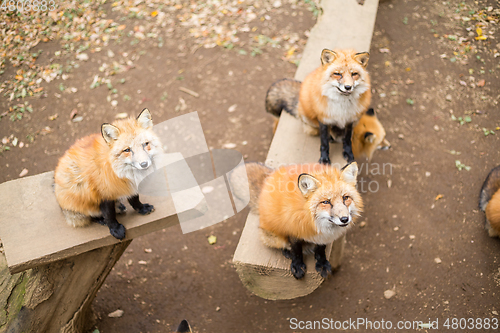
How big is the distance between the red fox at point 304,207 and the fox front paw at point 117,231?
127cm

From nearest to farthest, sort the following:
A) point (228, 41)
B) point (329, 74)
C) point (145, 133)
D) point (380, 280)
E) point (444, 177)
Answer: point (145, 133)
point (329, 74)
point (380, 280)
point (444, 177)
point (228, 41)

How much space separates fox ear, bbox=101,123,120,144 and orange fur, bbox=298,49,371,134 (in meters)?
2.07

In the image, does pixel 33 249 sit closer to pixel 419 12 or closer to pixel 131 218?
pixel 131 218

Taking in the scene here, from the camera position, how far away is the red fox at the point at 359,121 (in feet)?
13.0

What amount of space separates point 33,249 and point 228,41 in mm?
5399

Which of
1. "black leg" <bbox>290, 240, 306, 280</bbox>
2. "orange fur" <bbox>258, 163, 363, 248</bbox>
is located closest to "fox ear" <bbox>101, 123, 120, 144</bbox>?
"orange fur" <bbox>258, 163, 363, 248</bbox>

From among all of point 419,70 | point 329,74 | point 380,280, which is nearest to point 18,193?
point 329,74

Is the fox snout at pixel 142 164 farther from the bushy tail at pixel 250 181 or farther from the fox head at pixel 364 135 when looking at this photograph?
the fox head at pixel 364 135

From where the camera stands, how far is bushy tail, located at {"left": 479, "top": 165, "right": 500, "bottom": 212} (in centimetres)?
420

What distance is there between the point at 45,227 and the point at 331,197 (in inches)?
108

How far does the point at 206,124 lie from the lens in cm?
580

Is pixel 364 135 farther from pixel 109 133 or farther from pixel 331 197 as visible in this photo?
pixel 109 133

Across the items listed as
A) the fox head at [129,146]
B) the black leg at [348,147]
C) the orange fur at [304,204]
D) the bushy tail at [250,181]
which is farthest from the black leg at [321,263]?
the fox head at [129,146]

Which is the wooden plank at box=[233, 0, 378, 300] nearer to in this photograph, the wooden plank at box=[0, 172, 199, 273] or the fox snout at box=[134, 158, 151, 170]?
the wooden plank at box=[0, 172, 199, 273]
